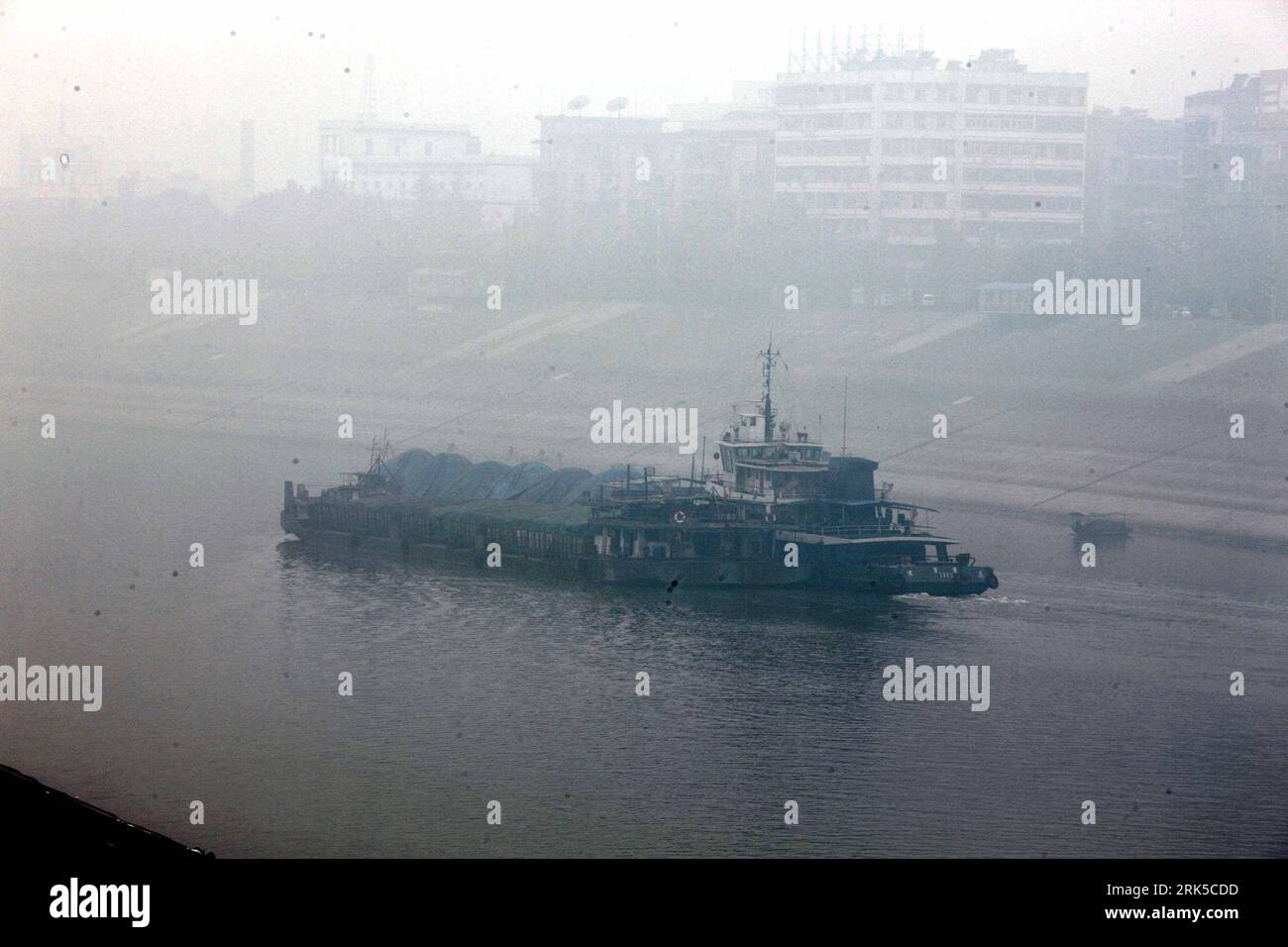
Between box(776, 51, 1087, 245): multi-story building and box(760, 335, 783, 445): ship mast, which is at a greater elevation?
box(776, 51, 1087, 245): multi-story building

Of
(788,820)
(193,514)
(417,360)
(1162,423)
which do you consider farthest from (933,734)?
(193,514)

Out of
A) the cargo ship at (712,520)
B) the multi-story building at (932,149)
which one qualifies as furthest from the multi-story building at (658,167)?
the cargo ship at (712,520)

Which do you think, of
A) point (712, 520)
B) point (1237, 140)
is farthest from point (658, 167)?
point (1237, 140)

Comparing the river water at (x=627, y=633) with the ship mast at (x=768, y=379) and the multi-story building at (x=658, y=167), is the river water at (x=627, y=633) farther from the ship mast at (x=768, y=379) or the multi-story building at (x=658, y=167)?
the multi-story building at (x=658, y=167)

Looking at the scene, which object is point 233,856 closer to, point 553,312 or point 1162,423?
point 553,312

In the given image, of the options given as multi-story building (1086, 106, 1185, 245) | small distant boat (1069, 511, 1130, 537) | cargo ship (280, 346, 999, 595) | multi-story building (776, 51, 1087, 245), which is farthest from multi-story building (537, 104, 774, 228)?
small distant boat (1069, 511, 1130, 537)

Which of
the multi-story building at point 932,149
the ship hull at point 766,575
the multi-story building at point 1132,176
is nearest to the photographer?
the multi-story building at point 932,149

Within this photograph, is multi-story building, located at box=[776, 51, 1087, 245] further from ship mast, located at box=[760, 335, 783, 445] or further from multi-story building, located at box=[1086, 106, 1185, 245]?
ship mast, located at box=[760, 335, 783, 445]
